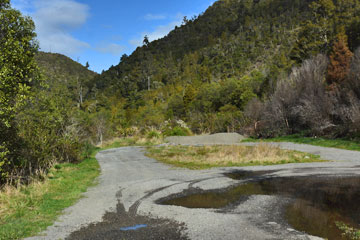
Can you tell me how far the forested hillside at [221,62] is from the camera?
1785 inches

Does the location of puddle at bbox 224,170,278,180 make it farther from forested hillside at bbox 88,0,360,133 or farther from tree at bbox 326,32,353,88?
forested hillside at bbox 88,0,360,133

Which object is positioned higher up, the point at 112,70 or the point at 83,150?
the point at 112,70

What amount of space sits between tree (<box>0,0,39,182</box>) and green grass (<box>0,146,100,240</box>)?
124 centimetres

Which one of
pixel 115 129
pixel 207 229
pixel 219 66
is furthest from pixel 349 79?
pixel 219 66

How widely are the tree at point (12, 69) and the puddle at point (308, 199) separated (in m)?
6.13

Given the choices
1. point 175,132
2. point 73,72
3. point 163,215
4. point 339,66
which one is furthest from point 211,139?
point 73,72

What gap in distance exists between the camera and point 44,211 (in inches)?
293

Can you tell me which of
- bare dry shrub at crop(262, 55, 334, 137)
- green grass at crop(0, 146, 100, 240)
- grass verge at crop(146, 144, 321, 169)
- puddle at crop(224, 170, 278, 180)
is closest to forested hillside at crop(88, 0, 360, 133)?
bare dry shrub at crop(262, 55, 334, 137)

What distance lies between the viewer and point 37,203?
26.5ft

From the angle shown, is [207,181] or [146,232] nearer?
[146,232]

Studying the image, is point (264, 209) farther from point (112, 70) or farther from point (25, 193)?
point (112, 70)

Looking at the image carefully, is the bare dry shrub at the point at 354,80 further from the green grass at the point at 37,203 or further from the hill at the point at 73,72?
the hill at the point at 73,72

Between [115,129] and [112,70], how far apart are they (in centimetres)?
9170

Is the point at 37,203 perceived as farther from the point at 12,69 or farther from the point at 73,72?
the point at 73,72
